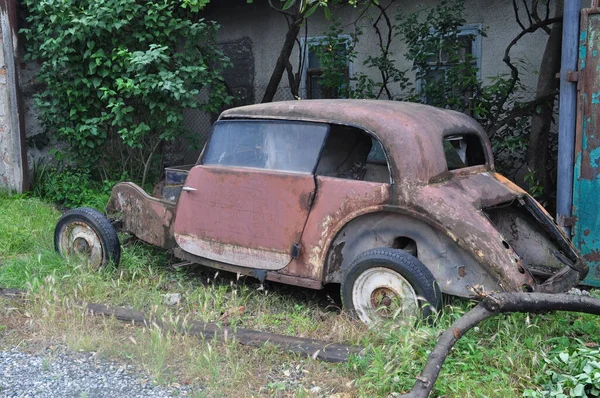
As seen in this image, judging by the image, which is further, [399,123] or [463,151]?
[463,151]

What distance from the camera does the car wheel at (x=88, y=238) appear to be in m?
5.40

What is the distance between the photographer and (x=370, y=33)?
9.45 meters

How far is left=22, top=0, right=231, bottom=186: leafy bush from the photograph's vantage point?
7324 mm

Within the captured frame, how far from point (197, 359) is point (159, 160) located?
216 inches

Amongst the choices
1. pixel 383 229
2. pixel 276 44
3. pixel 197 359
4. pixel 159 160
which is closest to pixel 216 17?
pixel 276 44

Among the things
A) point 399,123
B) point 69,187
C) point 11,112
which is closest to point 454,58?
point 399,123

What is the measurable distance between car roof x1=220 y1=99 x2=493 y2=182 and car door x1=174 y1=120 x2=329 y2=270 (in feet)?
0.32

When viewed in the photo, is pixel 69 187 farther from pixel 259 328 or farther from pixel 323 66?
pixel 259 328

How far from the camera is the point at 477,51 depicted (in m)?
8.61

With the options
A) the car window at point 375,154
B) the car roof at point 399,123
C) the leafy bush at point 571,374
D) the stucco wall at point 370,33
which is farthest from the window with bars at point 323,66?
the leafy bush at point 571,374

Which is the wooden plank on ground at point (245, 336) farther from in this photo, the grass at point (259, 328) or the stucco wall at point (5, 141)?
the stucco wall at point (5, 141)

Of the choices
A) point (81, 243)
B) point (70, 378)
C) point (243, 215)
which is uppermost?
point (243, 215)

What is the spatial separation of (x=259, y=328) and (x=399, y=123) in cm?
179

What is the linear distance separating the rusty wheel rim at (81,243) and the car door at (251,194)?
82 cm
